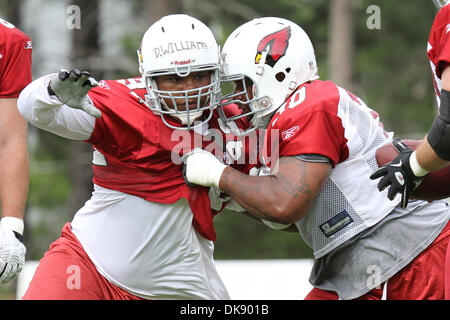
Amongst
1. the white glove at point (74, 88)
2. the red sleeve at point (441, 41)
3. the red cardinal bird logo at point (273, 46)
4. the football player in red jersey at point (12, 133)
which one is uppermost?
the red sleeve at point (441, 41)

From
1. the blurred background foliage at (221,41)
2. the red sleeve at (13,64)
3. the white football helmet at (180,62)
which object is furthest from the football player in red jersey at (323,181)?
the blurred background foliage at (221,41)

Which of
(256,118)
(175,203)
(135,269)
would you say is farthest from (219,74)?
(135,269)

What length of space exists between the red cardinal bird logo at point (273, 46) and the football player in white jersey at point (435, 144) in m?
0.81

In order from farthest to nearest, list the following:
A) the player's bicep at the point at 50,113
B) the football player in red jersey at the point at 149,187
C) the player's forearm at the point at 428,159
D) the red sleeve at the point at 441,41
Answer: the football player in red jersey at the point at 149,187, the player's bicep at the point at 50,113, the player's forearm at the point at 428,159, the red sleeve at the point at 441,41

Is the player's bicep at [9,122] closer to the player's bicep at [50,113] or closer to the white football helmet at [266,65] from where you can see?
the player's bicep at [50,113]

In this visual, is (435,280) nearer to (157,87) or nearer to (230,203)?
(230,203)

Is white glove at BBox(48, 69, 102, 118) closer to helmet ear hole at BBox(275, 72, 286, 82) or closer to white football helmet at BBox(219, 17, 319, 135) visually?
white football helmet at BBox(219, 17, 319, 135)

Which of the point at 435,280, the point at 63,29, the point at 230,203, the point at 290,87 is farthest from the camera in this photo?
the point at 63,29

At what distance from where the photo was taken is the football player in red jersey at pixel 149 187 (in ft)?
12.2

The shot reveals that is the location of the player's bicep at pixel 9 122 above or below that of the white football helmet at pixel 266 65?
below

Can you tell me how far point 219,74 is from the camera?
→ 3.85 metres

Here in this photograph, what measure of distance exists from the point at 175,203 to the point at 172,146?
1.00 ft

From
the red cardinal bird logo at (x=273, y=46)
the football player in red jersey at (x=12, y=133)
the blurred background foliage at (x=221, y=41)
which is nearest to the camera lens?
the red cardinal bird logo at (x=273, y=46)

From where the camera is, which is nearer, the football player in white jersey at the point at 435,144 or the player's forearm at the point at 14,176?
the football player in white jersey at the point at 435,144
